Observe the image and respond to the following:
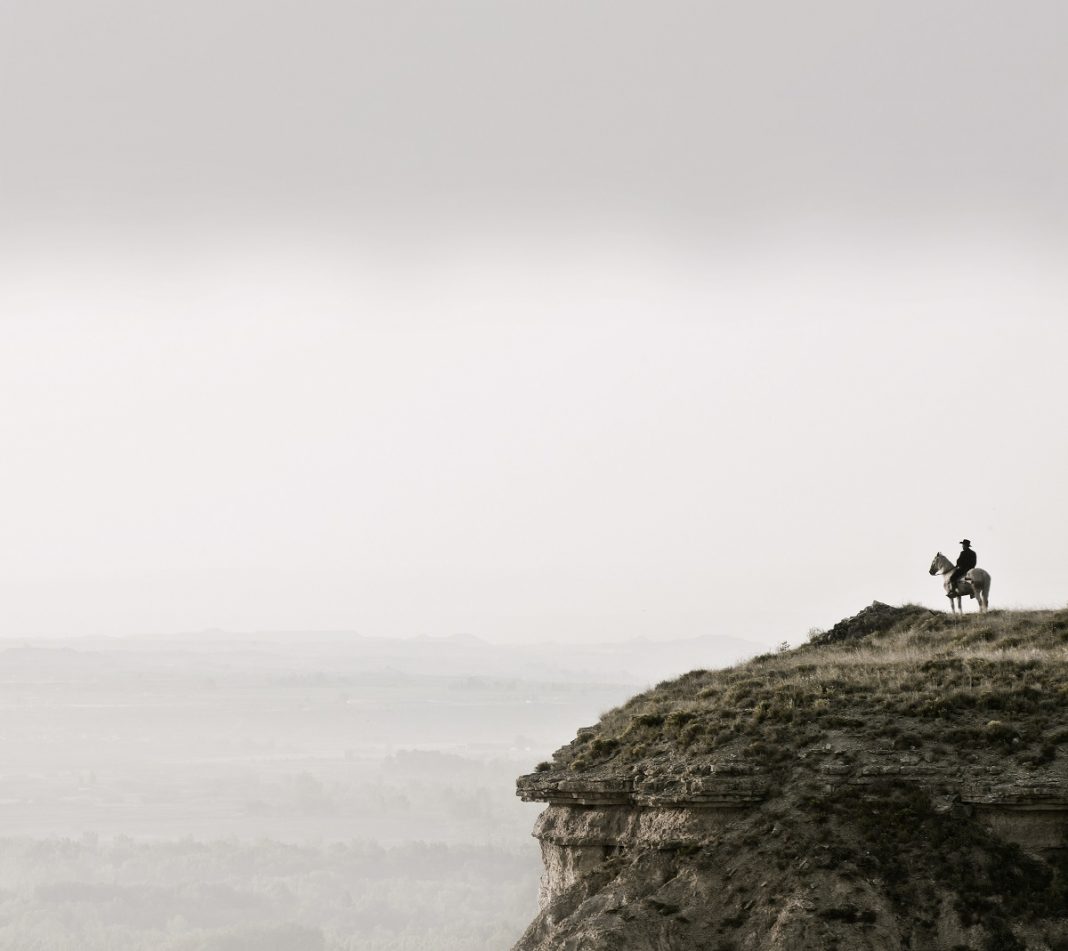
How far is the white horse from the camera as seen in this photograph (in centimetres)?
4794

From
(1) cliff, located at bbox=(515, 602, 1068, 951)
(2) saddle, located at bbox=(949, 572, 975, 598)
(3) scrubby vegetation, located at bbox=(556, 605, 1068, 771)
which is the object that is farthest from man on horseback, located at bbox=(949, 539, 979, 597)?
(1) cliff, located at bbox=(515, 602, 1068, 951)

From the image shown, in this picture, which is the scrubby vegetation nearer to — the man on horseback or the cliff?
the cliff

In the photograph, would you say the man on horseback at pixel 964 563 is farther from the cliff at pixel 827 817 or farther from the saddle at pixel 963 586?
the cliff at pixel 827 817

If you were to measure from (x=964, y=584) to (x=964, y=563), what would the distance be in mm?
813

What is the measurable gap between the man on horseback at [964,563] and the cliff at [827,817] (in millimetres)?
13062

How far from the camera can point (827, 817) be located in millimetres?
27672

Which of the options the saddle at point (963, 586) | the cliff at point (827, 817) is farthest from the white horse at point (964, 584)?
the cliff at point (827, 817)

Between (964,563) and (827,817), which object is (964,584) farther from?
(827,817)

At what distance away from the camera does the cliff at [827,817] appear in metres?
25.5

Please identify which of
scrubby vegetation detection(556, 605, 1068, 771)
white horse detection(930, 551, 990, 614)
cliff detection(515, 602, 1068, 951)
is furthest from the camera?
white horse detection(930, 551, 990, 614)

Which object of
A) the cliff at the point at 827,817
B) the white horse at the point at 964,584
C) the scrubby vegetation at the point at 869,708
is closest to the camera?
the cliff at the point at 827,817

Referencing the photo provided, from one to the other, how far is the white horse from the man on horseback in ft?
0.40

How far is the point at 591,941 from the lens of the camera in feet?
86.7

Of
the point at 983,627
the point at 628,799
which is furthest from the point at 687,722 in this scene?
the point at 983,627
